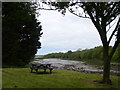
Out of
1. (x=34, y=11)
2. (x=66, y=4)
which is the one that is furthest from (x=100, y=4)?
(x=34, y=11)

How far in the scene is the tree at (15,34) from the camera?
2312 centimetres

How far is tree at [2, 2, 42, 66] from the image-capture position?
23125 mm

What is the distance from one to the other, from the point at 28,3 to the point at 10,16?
12.3 m

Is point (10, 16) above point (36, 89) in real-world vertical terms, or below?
Answer: above

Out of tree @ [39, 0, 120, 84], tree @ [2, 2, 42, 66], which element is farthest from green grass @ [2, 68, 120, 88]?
tree @ [2, 2, 42, 66]

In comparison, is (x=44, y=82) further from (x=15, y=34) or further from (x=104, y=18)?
(x=15, y=34)

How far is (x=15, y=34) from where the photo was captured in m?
25.4

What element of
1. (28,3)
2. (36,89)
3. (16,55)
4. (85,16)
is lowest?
(36,89)

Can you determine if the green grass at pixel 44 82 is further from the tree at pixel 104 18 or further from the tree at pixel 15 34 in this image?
the tree at pixel 15 34

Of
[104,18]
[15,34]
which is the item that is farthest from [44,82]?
[15,34]

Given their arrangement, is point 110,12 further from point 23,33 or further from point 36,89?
point 23,33

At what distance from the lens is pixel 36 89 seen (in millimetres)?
8875

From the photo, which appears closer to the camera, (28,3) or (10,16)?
(28,3)

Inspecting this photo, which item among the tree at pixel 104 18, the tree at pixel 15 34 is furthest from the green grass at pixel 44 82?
the tree at pixel 15 34
